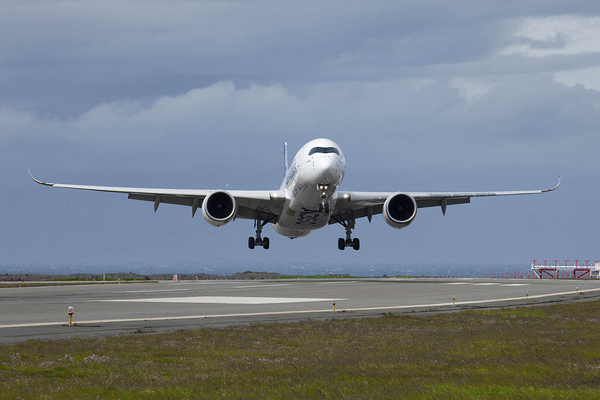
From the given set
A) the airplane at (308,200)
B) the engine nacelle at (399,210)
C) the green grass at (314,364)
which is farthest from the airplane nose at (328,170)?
the green grass at (314,364)

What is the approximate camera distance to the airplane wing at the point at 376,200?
49469 mm

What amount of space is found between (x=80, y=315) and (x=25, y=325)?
4.16 metres

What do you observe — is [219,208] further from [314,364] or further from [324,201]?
[314,364]

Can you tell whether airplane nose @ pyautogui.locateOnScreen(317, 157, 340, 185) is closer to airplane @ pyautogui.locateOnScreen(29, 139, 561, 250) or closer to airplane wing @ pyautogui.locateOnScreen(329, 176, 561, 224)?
airplane @ pyautogui.locateOnScreen(29, 139, 561, 250)

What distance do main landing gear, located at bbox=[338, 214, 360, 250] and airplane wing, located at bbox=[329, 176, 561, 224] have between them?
1.28ft

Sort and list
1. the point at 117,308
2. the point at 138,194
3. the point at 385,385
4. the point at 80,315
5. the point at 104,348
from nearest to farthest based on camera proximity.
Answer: the point at 385,385 → the point at 104,348 → the point at 80,315 → the point at 117,308 → the point at 138,194

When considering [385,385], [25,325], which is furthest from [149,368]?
[25,325]

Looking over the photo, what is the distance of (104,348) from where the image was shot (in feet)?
47.8

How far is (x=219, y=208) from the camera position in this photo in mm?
45969

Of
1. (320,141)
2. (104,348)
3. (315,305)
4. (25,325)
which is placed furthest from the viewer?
(320,141)

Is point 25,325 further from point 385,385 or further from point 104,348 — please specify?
point 385,385

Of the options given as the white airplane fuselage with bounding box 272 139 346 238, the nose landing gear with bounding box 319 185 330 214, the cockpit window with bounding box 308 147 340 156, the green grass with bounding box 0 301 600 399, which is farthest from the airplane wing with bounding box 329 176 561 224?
the green grass with bounding box 0 301 600 399

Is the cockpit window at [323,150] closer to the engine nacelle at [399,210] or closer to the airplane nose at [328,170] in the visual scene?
the airplane nose at [328,170]

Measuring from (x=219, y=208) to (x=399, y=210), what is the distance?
45.7ft
